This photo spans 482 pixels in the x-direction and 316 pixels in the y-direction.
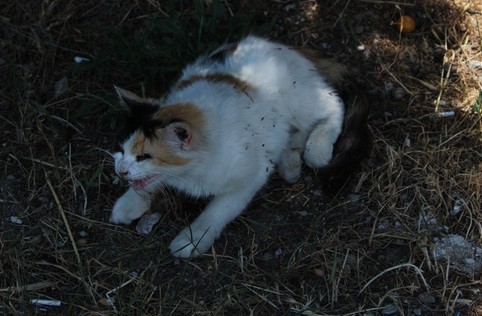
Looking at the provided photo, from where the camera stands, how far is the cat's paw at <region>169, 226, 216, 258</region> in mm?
3115

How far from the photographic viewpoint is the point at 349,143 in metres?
3.32

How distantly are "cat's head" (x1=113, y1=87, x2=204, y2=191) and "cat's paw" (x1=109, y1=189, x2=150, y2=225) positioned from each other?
0.33 meters

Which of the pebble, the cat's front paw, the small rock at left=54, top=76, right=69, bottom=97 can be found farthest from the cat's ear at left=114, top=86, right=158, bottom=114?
the pebble

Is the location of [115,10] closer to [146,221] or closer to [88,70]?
[88,70]

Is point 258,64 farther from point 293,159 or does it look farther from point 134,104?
point 134,104

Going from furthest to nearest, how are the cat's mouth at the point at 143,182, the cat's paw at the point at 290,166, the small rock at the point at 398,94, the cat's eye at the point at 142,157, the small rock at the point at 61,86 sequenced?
the small rock at the point at 61,86
the small rock at the point at 398,94
the cat's paw at the point at 290,166
the cat's mouth at the point at 143,182
the cat's eye at the point at 142,157

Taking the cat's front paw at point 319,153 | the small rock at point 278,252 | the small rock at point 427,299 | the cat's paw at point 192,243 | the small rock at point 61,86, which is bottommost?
the small rock at point 61,86

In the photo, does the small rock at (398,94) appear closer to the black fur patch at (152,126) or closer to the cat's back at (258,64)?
the cat's back at (258,64)

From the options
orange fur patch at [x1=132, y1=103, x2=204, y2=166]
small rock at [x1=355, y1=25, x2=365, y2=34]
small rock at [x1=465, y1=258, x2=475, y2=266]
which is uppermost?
small rock at [x1=355, y1=25, x2=365, y2=34]

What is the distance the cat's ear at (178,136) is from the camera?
274cm

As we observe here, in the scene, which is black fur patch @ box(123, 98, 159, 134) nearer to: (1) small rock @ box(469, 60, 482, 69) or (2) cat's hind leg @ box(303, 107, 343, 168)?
(2) cat's hind leg @ box(303, 107, 343, 168)

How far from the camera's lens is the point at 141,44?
3613 millimetres

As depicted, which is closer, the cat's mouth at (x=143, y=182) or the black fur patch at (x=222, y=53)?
the cat's mouth at (x=143, y=182)

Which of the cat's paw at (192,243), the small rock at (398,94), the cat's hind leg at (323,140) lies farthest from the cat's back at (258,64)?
the cat's paw at (192,243)
